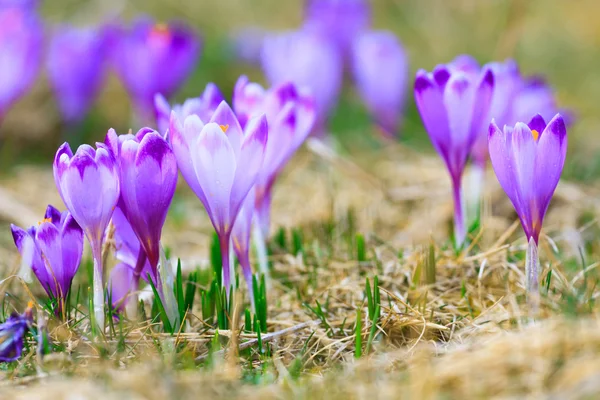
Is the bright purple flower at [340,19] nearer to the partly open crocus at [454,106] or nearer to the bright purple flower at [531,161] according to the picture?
the partly open crocus at [454,106]

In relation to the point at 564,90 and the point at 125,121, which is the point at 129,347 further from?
the point at 564,90

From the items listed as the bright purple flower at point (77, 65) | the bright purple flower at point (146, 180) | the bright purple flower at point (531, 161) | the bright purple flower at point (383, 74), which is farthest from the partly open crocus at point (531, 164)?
the bright purple flower at point (77, 65)

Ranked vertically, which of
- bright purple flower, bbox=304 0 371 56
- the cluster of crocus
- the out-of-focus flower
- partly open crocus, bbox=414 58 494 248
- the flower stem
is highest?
bright purple flower, bbox=304 0 371 56

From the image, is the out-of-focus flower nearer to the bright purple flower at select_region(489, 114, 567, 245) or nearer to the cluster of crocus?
the bright purple flower at select_region(489, 114, 567, 245)

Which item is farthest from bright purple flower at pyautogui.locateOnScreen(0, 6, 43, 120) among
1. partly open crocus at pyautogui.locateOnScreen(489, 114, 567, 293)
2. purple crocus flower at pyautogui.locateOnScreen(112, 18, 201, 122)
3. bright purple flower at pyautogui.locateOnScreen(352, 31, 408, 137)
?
partly open crocus at pyautogui.locateOnScreen(489, 114, 567, 293)

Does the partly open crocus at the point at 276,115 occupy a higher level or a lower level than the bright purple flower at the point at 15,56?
lower

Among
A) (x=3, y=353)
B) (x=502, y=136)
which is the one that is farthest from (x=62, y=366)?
(x=502, y=136)
